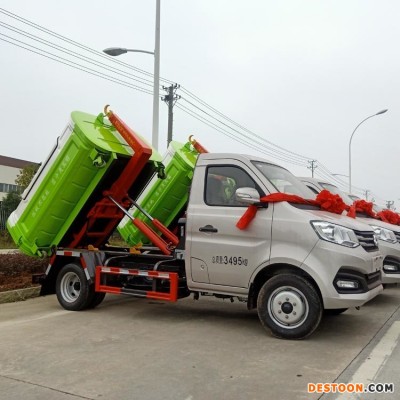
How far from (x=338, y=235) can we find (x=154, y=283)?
274 cm

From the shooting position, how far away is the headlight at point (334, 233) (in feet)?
18.3

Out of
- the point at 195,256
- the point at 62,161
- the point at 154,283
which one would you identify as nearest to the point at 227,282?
the point at 195,256

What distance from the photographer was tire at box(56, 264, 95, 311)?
7340mm

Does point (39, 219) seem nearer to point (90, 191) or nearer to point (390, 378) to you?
point (90, 191)

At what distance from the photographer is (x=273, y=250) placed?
582 cm

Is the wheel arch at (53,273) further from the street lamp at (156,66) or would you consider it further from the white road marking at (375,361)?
the street lamp at (156,66)

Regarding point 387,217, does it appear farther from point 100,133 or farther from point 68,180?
point 68,180

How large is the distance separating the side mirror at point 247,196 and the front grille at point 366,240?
1.31 m

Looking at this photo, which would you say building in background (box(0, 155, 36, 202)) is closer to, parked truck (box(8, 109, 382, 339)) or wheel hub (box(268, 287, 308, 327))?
parked truck (box(8, 109, 382, 339))

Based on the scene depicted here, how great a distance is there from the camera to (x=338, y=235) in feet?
18.4

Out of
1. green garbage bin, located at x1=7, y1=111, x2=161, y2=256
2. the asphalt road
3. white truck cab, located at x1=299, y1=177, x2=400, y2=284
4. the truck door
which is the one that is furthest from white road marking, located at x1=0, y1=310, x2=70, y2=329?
white truck cab, located at x1=299, y1=177, x2=400, y2=284

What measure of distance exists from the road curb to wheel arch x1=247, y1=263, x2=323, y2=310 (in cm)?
449

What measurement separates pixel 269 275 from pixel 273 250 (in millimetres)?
402

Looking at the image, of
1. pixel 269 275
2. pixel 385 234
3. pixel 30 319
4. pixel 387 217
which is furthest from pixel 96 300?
pixel 387 217
